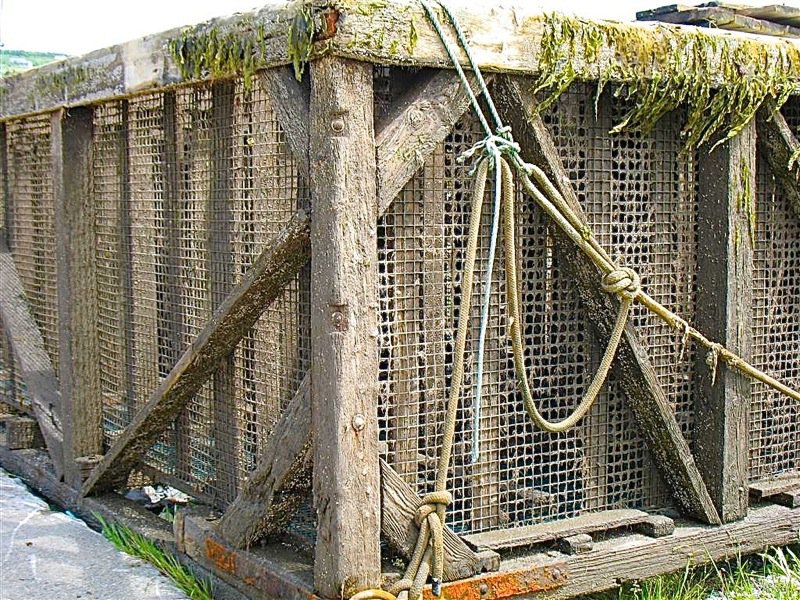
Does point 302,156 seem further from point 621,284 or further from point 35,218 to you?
point 35,218

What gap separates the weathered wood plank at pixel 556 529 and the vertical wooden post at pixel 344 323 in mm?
553

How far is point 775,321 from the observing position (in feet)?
17.1

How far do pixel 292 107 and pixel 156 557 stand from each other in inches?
87.3

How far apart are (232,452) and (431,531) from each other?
48.0 inches

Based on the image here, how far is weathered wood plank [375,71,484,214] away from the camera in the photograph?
3.95 m

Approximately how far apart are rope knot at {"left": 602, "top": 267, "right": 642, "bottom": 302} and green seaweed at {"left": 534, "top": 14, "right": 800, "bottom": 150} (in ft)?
1.93

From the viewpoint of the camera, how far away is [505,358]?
449cm

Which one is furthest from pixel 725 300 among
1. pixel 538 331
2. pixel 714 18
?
pixel 714 18

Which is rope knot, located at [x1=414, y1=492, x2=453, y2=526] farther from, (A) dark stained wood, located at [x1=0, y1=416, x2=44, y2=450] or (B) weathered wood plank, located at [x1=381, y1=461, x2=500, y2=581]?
(A) dark stained wood, located at [x1=0, y1=416, x2=44, y2=450]

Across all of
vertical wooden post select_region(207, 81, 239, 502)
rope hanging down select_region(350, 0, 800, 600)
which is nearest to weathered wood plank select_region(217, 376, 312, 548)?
vertical wooden post select_region(207, 81, 239, 502)

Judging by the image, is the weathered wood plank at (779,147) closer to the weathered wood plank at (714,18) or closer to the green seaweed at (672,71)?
the green seaweed at (672,71)

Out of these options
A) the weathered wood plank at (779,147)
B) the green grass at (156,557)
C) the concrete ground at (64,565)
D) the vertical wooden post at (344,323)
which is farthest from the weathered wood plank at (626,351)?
the concrete ground at (64,565)

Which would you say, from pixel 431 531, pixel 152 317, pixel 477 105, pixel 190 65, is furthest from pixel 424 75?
pixel 152 317

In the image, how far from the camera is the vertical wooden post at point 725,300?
481 cm
